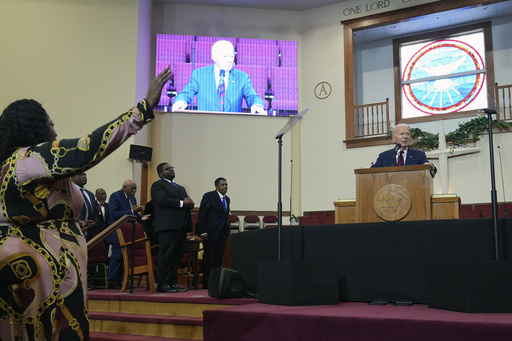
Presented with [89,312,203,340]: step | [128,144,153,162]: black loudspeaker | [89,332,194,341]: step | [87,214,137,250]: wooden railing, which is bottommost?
[89,332,194,341]: step

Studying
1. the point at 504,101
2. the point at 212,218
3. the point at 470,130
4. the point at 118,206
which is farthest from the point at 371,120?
the point at 118,206

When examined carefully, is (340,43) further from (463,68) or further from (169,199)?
(169,199)

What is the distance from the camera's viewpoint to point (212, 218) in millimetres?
6480

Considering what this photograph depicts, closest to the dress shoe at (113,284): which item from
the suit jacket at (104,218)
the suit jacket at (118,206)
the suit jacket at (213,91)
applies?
the suit jacket at (118,206)

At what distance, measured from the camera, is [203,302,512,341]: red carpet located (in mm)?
2498

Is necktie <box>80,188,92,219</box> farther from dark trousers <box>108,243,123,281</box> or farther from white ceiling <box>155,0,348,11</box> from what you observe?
white ceiling <box>155,0,348,11</box>

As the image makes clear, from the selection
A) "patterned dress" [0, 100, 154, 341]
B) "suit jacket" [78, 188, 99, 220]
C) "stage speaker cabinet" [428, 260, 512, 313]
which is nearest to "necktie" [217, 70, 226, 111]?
"suit jacket" [78, 188, 99, 220]

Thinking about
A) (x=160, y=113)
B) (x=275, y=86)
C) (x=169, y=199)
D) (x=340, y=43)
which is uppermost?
(x=340, y=43)

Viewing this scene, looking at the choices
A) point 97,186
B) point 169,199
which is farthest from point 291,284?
point 97,186

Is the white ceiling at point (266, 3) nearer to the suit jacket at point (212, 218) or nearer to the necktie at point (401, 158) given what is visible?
the suit jacket at point (212, 218)

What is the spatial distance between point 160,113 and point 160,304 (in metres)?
6.68

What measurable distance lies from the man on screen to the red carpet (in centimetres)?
775

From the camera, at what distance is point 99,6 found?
9.70m

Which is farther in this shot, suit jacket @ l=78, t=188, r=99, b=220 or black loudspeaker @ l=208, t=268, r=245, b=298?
suit jacket @ l=78, t=188, r=99, b=220
